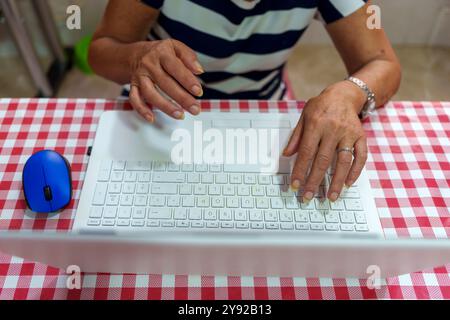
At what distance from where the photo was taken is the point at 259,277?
0.65 meters

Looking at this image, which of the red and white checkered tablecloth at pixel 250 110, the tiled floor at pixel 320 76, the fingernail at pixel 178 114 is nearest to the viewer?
the red and white checkered tablecloth at pixel 250 110

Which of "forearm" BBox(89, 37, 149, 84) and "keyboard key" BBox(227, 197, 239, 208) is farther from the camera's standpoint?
"forearm" BBox(89, 37, 149, 84)

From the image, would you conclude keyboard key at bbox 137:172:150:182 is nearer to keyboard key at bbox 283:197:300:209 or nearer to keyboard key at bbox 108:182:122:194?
keyboard key at bbox 108:182:122:194

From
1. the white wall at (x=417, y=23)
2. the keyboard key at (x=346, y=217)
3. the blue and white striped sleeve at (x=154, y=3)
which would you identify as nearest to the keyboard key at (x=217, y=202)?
the keyboard key at (x=346, y=217)

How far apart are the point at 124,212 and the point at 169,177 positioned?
104 mm

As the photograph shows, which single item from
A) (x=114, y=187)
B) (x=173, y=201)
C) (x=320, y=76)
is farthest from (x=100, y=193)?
(x=320, y=76)

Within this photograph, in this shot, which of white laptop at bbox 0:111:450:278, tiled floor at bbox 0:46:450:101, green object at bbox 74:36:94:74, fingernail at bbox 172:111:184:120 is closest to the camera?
white laptop at bbox 0:111:450:278

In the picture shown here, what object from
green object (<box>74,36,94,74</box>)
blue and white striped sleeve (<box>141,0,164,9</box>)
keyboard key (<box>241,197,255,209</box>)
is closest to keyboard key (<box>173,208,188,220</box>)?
keyboard key (<box>241,197,255,209</box>)

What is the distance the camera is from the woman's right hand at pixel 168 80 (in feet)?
2.38

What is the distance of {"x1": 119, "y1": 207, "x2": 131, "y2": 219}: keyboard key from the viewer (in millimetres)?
671

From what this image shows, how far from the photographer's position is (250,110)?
2.91 ft

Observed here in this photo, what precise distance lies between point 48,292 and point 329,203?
1.61ft

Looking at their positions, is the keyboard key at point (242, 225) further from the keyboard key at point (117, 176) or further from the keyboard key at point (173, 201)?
the keyboard key at point (117, 176)
